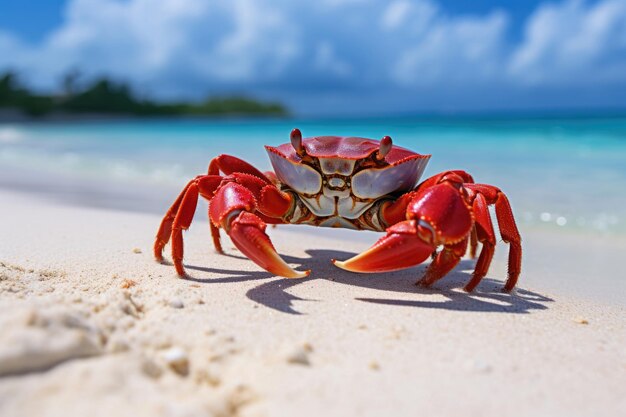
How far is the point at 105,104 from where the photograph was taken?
6575cm

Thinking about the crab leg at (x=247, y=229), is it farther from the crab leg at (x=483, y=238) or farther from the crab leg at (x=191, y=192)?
the crab leg at (x=483, y=238)

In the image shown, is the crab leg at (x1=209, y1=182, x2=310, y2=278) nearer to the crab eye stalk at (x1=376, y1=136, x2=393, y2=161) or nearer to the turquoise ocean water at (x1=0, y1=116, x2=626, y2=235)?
the crab eye stalk at (x1=376, y1=136, x2=393, y2=161)

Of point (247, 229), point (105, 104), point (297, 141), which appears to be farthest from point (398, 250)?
point (105, 104)

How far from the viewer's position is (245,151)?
15.4 meters

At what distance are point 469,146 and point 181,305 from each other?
14731mm

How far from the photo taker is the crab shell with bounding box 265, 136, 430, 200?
3.14 meters

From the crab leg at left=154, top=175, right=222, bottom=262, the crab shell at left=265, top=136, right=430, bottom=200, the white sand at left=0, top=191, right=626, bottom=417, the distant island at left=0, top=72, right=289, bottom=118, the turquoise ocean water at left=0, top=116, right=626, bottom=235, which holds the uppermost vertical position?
the distant island at left=0, top=72, right=289, bottom=118

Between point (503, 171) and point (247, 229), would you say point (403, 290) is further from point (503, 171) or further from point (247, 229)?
point (503, 171)

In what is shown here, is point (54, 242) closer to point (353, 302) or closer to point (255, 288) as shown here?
point (255, 288)

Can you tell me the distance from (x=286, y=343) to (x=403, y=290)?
43.1 inches

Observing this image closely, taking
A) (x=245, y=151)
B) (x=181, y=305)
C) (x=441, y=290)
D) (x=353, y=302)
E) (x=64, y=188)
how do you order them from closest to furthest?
(x=181, y=305)
(x=353, y=302)
(x=441, y=290)
(x=64, y=188)
(x=245, y=151)

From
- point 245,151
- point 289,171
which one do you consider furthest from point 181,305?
point 245,151

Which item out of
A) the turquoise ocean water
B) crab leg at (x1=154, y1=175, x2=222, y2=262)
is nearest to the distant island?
the turquoise ocean water

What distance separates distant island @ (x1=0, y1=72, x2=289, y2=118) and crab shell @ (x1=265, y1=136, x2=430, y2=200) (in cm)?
5798
